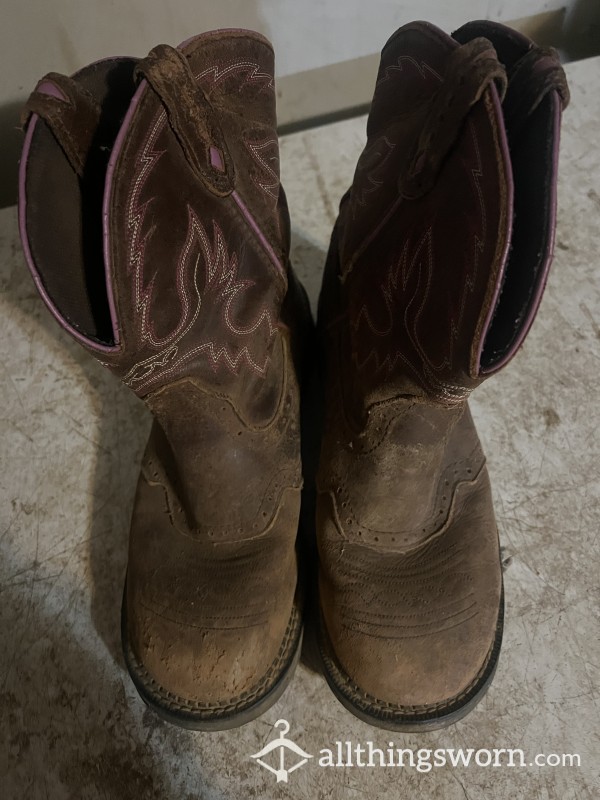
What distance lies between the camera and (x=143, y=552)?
894mm

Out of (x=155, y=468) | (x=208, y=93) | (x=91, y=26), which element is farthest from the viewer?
(x=91, y=26)

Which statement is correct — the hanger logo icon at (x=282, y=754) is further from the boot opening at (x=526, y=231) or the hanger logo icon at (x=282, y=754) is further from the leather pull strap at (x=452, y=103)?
the leather pull strap at (x=452, y=103)

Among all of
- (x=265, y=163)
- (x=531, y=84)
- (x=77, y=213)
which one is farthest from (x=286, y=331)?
(x=531, y=84)

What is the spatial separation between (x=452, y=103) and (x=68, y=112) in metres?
0.37

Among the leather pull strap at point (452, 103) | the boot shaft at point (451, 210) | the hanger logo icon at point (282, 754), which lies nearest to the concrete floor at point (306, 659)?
the hanger logo icon at point (282, 754)

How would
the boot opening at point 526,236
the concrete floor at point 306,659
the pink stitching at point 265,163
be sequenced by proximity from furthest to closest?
the concrete floor at point 306,659 → the pink stitching at point 265,163 → the boot opening at point 526,236

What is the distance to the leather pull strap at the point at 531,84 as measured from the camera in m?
0.57

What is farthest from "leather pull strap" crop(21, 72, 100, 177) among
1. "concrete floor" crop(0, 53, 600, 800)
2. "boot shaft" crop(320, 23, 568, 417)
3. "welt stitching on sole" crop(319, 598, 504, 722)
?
"welt stitching on sole" crop(319, 598, 504, 722)

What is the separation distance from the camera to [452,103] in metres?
Answer: 0.59

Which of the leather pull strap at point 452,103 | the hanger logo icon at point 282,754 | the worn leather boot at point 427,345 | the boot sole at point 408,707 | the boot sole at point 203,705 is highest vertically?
the leather pull strap at point 452,103

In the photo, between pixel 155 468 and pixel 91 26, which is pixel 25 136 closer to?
pixel 155 468

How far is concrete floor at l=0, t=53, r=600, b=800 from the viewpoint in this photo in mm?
869

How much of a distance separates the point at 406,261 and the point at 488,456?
0.49 metres

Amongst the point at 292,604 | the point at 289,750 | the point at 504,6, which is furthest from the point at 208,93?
the point at 504,6
